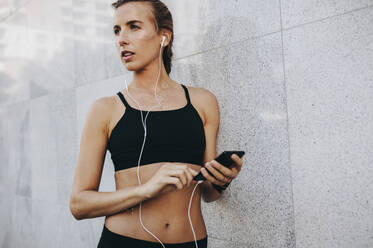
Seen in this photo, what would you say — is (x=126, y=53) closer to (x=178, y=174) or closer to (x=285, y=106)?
(x=178, y=174)

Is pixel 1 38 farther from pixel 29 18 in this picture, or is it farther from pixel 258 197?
pixel 258 197

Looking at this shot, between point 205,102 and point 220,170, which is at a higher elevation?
point 205,102

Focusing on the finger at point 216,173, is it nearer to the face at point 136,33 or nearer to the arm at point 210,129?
the arm at point 210,129

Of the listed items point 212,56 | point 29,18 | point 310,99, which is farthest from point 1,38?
point 310,99

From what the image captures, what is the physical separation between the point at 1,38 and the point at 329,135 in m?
6.11

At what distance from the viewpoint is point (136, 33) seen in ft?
6.58

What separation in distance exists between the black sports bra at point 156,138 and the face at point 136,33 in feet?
1.02

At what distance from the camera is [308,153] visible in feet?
6.07

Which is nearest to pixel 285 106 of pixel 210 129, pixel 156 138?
pixel 210 129

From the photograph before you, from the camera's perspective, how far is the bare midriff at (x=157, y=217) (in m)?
1.77

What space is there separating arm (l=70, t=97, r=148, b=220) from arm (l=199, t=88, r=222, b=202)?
588 mm

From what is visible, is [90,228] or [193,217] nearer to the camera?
[193,217]

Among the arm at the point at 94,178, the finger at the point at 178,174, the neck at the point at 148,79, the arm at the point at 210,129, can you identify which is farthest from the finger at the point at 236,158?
the neck at the point at 148,79

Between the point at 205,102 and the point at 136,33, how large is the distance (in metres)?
0.62
